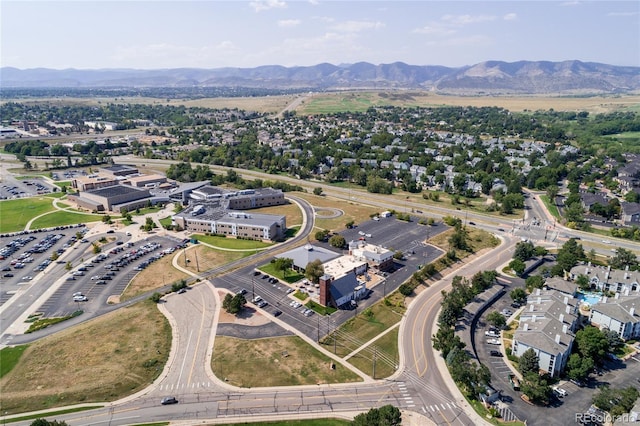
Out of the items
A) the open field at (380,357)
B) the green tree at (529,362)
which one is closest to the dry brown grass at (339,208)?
the open field at (380,357)

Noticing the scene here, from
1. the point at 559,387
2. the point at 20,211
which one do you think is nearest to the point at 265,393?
the point at 559,387

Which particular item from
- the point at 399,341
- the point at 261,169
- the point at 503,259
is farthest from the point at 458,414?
the point at 261,169

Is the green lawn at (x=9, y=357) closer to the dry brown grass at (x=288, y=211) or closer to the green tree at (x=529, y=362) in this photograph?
the dry brown grass at (x=288, y=211)

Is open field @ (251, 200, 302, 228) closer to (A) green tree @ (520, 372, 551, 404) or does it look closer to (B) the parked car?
(B) the parked car

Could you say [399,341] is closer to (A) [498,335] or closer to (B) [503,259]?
(A) [498,335]

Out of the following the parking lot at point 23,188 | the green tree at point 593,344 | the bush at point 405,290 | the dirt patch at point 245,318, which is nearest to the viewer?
the green tree at point 593,344

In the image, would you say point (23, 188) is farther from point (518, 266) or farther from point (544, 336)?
point (544, 336)

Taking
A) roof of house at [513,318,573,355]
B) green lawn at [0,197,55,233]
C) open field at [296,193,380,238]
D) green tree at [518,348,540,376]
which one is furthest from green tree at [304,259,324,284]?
green lawn at [0,197,55,233]
